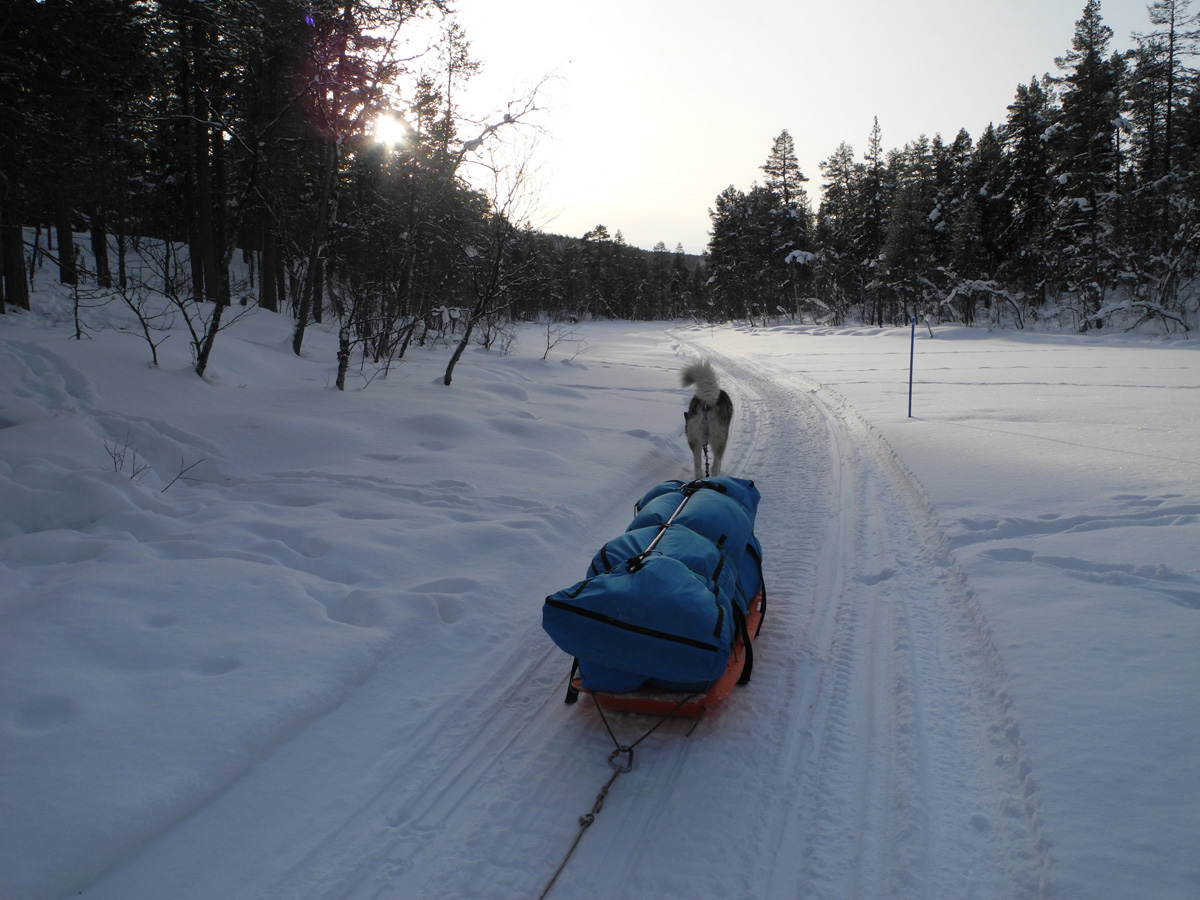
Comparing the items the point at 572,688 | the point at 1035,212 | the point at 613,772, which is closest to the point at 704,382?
the point at 572,688

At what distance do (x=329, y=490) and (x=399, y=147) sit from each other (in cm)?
1240

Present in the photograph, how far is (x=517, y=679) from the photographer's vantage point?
351cm

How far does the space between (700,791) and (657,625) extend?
0.70 meters

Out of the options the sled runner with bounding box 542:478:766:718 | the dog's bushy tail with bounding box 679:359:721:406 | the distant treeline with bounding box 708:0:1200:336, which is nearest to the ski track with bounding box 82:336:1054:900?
the sled runner with bounding box 542:478:766:718

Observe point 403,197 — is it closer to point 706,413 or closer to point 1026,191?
point 706,413

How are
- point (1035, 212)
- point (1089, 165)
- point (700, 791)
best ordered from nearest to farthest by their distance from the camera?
point (700, 791), point (1089, 165), point (1035, 212)

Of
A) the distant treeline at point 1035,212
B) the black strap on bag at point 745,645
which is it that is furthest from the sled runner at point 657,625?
the distant treeline at point 1035,212

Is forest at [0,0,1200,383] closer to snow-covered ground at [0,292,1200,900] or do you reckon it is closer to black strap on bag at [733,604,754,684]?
snow-covered ground at [0,292,1200,900]

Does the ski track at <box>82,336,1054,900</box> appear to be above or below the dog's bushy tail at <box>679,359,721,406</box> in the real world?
below

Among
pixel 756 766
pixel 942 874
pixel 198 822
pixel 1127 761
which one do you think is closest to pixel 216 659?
pixel 198 822

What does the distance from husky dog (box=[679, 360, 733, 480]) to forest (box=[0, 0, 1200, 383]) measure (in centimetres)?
513

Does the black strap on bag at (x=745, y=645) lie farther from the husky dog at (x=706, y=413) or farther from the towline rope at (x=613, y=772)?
the husky dog at (x=706, y=413)

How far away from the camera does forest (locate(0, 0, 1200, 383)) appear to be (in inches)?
316

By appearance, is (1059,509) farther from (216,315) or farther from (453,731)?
(216,315)
